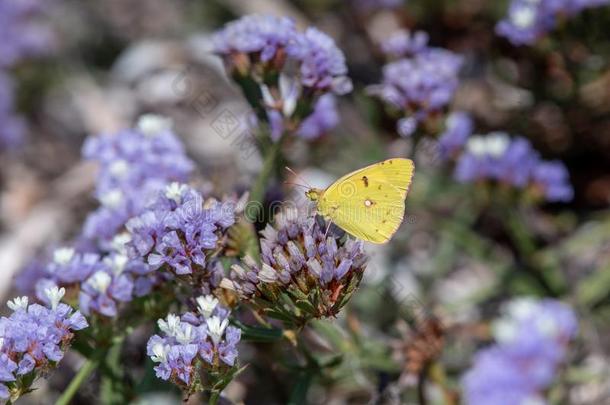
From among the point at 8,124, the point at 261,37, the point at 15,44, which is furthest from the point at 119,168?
the point at 15,44

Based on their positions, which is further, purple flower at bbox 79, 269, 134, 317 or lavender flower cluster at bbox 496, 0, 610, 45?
lavender flower cluster at bbox 496, 0, 610, 45

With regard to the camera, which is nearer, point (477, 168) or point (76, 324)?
point (76, 324)

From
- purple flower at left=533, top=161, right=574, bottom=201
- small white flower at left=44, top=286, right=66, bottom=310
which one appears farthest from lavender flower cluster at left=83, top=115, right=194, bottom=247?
purple flower at left=533, top=161, right=574, bottom=201

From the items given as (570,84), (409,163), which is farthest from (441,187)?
(409,163)

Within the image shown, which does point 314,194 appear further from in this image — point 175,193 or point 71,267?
point 71,267

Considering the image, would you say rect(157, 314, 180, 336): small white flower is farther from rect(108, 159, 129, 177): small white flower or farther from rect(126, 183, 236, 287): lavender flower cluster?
rect(108, 159, 129, 177): small white flower

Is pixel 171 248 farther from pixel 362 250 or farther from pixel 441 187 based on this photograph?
pixel 441 187

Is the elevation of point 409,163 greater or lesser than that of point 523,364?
greater
